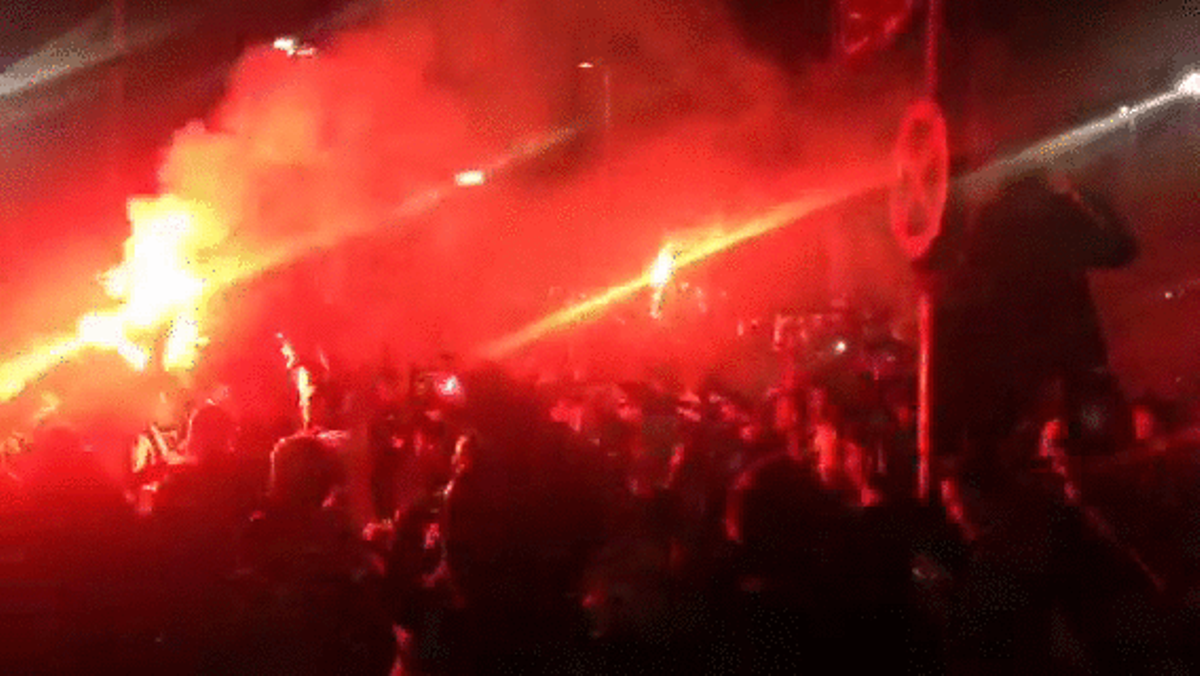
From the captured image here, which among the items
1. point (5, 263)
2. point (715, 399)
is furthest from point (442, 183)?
point (715, 399)

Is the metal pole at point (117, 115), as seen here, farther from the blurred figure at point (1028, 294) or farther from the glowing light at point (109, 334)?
the blurred figure at point (1028, 294)

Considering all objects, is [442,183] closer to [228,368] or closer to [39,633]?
[228,368]

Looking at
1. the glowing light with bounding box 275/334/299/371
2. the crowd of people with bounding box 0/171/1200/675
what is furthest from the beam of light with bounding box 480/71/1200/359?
the glowing light with bounding box 275/334/299/371

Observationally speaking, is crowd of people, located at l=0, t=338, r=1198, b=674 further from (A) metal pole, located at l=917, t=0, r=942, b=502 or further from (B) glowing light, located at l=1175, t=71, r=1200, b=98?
(B) glowing light, located at l=1175, t=71, r=1200, b=98

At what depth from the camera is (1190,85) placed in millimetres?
7910

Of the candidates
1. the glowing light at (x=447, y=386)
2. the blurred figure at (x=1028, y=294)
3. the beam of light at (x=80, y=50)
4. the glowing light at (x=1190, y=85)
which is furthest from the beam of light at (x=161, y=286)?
the glowing light at (x=1190, y=85)

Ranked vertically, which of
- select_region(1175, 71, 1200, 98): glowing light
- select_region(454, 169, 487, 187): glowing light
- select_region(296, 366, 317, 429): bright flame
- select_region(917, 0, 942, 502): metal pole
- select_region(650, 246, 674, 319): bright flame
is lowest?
select_region(650, 246, 674, 319): bright flame

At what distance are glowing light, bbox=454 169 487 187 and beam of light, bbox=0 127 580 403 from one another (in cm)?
211

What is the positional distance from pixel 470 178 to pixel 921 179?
10.4 m

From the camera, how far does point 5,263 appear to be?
482 inches

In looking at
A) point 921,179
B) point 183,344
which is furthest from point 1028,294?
point 183,344

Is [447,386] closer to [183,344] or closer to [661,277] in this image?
[661,277]

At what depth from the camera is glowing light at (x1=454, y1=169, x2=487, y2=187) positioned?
48.6 feet

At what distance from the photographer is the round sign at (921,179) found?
470 cm
